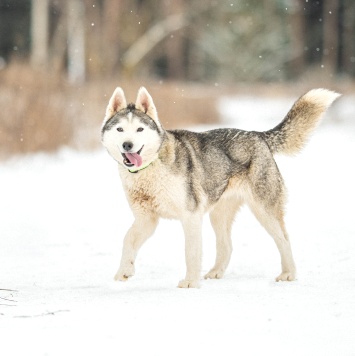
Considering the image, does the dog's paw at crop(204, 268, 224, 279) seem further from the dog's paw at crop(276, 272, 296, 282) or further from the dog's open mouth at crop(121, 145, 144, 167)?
the dog's open mouth at crop(121, 145, 144, 167)

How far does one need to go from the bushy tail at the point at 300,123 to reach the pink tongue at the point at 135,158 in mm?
1350

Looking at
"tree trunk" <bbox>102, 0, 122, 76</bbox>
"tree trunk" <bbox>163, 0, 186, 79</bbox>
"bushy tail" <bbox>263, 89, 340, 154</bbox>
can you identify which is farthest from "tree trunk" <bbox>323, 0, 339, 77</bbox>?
"bushy tail" <bbox>263, 89, 340, 154</bbox>

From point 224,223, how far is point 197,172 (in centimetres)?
82

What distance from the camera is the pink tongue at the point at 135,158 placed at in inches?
228

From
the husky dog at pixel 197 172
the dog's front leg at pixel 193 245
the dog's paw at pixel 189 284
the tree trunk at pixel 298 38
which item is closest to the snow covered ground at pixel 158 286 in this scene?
the dog's paw at pixel 189 284

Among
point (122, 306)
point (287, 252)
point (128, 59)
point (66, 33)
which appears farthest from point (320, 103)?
point (66, 33)

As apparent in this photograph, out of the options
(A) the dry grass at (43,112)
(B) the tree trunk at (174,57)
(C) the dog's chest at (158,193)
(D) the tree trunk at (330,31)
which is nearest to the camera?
(C) the dog's chest at (158,193)

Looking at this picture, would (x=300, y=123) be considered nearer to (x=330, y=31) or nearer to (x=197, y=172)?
(x=197, y=172)

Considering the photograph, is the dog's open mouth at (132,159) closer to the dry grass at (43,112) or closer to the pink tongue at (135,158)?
the pink tongue at (135,158)

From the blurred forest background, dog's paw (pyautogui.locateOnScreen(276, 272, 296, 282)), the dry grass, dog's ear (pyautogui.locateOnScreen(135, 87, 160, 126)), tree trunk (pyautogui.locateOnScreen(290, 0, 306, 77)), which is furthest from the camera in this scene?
tree trunk (pyautogui.locateOnScreen(290, 0, 306, 77))

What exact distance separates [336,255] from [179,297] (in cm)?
249

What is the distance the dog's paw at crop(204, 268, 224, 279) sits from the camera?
257 inches

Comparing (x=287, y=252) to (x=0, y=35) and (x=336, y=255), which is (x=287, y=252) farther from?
(x=0, y=35)

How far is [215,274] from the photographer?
21.5 feet
